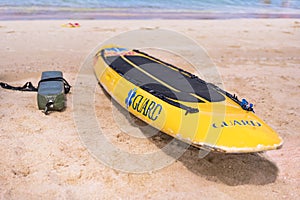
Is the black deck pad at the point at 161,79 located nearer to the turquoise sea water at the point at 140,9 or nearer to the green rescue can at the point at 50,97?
the green rescue can at the point at 50,97

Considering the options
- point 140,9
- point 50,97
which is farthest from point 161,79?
point 140,9

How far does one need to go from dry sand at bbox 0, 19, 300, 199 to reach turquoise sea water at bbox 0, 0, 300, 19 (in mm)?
6787

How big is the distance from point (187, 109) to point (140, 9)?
14.3 m

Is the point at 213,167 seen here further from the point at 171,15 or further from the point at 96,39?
the point at 171,15

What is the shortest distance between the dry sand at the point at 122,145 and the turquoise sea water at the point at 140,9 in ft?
22.3

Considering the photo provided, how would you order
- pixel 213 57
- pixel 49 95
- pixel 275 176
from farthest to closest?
1. pixel 213 57
2. pixel 49 95
3. pixel 275 176

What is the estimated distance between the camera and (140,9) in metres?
17.9

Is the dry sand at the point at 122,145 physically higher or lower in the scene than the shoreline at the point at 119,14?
higher

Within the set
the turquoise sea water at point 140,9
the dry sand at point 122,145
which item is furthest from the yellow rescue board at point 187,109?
the turquoise sea water at point 140,9

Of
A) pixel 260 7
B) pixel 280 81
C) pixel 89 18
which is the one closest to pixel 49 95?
pixel 280 81

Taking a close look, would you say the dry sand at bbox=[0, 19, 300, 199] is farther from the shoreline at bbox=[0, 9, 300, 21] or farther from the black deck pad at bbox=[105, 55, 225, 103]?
the shoreline at bbox=[0, 9, 300, 21]

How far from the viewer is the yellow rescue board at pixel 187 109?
388 centimetres

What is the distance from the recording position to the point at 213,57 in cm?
905

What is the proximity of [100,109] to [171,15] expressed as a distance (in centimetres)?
1166
